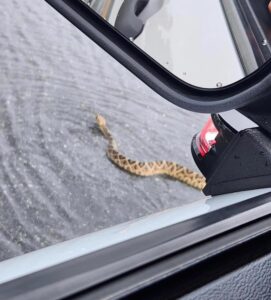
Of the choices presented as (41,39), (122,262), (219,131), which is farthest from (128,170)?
(122,262)

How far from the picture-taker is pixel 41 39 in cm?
312

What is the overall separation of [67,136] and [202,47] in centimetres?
115

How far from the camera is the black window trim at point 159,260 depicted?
0.57 meters

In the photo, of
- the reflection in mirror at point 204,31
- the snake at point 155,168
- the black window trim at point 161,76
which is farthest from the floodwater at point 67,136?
the black window trim at point 161,76

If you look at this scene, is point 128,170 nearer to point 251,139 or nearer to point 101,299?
point 251,139

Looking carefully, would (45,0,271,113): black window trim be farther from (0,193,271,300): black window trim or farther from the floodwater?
the floodwater

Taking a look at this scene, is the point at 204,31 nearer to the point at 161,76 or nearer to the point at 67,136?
the point at 161,76

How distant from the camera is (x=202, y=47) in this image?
1.47 meters

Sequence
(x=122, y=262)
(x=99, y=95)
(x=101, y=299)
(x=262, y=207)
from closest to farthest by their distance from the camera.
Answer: (x=101, y=299) < (x=122, y=262) < (x=262, y=207) < (x=99, y=95)

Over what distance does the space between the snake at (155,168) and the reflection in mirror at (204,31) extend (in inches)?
37.4

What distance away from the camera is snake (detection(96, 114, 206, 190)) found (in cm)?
241

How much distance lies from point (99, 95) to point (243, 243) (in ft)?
7.20

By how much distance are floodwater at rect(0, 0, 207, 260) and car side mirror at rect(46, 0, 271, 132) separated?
3.11ft

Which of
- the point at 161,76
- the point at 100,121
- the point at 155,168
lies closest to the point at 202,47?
the point at 161,76
